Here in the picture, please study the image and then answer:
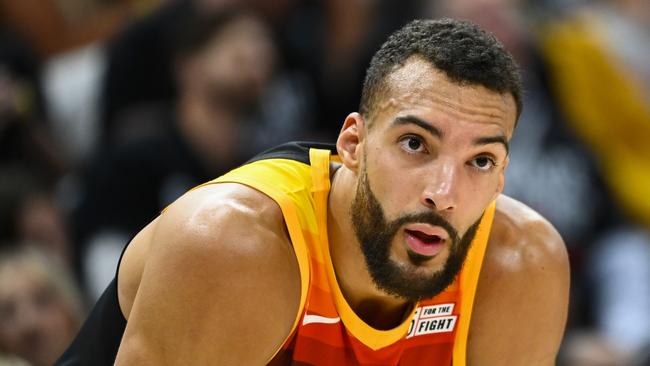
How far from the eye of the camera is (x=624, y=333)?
23.6ft

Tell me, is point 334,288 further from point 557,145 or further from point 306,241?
point 557,145

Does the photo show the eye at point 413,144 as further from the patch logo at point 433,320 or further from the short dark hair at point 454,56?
the patch logo at point 433,320

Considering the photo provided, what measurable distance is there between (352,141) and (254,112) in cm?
341

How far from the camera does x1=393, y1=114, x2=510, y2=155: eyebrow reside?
3.57 m

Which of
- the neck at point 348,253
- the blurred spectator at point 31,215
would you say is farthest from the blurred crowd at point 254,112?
the neck at point 348,253

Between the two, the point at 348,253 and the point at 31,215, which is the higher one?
the point at 348,253

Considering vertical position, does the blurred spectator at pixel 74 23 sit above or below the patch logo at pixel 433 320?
below

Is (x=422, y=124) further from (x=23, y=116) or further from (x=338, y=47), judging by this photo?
(x=338, y=47)

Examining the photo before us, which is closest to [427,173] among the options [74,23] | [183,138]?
[183,138]

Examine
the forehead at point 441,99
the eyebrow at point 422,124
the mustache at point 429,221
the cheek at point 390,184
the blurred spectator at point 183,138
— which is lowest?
the blurred spectator at point 183,138

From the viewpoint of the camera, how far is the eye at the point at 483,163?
11.9ft

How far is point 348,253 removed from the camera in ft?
12.8

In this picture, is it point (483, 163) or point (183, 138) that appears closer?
point (483, 163)

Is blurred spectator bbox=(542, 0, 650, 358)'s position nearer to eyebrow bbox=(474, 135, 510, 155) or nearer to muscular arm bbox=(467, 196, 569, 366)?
muscular arm bbox=(467, 196, 569, 366)
